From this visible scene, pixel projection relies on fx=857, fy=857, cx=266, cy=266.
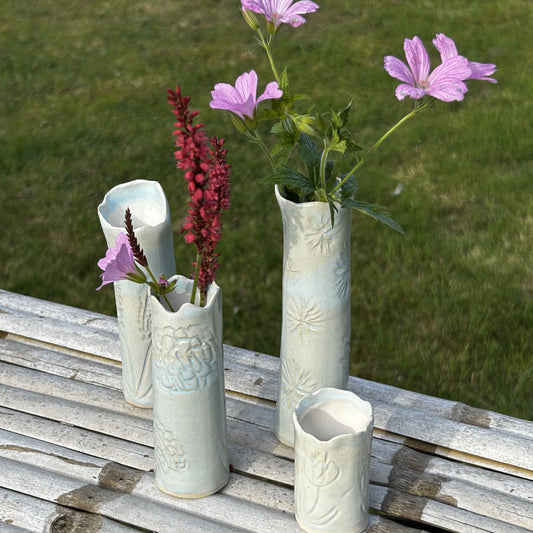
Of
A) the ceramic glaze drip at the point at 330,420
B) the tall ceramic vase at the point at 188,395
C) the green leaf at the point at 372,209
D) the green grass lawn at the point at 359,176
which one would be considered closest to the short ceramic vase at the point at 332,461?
the ceramic glaze drip at the point at 330,420

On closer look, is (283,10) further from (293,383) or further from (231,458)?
(231,458)

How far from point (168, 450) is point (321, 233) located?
326mm

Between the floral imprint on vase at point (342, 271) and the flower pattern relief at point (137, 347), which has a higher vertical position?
the floral imprint on vase at point (342, 271)

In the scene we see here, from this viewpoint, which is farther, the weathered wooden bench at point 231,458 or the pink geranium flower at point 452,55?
the weathered wooden bench at point 231,458

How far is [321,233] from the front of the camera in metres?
1.01

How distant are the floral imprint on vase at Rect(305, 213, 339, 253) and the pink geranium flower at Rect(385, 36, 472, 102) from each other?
17 centimetres

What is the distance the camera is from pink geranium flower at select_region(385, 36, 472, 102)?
90 cm

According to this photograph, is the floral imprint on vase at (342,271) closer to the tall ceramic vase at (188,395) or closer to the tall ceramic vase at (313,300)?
the tall ceramic vase at (313,300)

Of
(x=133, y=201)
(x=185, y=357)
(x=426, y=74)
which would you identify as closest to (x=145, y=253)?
(x=133, y=201)

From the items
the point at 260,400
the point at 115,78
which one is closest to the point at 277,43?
the point at 115,78

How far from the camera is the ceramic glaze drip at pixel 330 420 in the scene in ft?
3.35

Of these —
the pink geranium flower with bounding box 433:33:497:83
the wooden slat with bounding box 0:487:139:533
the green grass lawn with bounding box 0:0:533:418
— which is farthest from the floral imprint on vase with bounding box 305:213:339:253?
the green grass lawn with bounding box 0:0:533:418

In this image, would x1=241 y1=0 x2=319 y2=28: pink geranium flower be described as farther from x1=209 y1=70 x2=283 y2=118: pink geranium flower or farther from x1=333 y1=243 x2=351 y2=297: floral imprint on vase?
x1=333 y1=243 x2=351 y2=297: floral imprint on vase

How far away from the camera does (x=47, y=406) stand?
4.11ft
